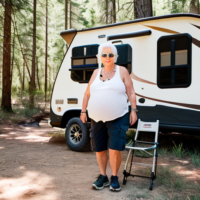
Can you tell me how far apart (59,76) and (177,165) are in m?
3.52

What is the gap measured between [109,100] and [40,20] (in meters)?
16.9

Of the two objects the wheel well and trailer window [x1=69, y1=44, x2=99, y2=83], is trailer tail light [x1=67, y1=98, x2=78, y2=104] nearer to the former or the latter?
the wheel well

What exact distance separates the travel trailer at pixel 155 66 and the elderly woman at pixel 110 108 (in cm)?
188

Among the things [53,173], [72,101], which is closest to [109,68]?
[53,173]

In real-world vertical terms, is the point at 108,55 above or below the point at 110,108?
above

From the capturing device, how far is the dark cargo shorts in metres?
3.03

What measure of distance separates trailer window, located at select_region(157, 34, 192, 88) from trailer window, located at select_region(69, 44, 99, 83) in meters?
1.53

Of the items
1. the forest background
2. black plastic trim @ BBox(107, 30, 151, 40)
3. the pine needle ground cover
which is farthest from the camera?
the forest background

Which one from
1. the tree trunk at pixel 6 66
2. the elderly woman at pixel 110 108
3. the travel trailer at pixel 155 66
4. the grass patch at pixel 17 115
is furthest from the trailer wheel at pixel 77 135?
the tree trunk at pixel 6 66

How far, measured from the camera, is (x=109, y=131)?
308 cm

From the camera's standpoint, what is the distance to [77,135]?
5.74 m

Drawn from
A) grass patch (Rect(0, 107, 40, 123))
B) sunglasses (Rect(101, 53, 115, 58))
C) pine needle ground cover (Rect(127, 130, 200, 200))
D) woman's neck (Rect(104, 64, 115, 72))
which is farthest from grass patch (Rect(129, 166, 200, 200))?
grass patch (Rect(0, 107, 40, 123))

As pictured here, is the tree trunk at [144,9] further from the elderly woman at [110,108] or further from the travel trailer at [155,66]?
the elderly woman at [110,108]

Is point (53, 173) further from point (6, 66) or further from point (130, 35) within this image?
point (6, 66)
